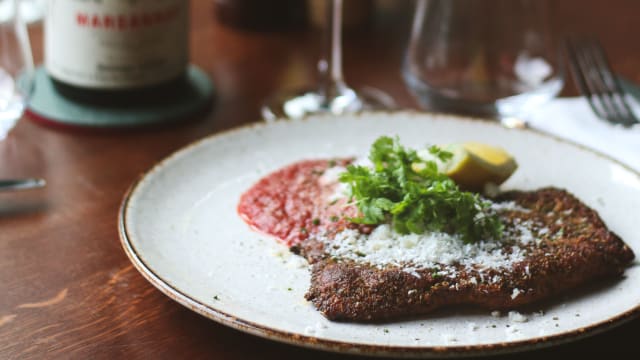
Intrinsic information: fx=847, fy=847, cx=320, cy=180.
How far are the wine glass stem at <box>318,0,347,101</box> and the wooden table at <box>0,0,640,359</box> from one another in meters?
0.13

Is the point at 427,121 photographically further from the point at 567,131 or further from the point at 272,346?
the point at 272,346

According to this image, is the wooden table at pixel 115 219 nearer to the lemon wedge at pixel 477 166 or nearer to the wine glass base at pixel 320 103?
the wine glass base at pixel 320 103

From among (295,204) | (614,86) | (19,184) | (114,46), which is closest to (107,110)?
(114,46)

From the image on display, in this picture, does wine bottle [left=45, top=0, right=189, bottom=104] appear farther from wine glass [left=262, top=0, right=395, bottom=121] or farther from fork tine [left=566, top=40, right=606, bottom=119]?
fork tine [left=566, top=40, right=606, bottom=119]

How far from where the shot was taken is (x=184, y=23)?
1.59 m

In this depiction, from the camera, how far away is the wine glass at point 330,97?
1.64m

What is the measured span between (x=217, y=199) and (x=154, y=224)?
0.13 meters

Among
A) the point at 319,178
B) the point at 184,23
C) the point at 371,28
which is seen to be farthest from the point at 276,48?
the point at 319,178

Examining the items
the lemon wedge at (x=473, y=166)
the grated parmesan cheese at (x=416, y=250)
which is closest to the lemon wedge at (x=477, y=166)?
the lemon wedge at (x=473, y=166)

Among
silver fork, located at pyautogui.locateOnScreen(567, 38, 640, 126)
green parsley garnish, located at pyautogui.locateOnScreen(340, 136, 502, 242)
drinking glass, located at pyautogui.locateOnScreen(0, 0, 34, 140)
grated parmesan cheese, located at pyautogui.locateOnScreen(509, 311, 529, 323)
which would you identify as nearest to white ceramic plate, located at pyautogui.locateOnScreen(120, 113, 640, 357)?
grated parmesan cheese, located at pyautogui.locateOnScreen(509, 311, 529, 323)

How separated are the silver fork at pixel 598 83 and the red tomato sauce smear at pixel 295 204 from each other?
1.70 feet

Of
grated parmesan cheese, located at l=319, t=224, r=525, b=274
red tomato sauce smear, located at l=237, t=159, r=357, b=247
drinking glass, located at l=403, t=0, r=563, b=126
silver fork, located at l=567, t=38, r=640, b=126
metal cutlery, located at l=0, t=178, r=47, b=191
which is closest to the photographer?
grated parmesan cheese, located at l=319, t=224, r=525, b=274

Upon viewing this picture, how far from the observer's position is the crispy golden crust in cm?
90

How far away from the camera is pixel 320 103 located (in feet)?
5.54
